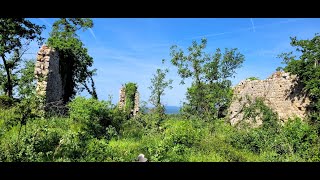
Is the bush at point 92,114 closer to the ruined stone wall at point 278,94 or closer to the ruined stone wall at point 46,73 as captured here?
the ruined stone wall at point 46,73

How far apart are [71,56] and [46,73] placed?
3692mm

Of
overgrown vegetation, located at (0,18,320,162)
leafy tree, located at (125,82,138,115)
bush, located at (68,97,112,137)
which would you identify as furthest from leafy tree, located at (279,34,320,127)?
leafy tree, located at (125,82,138,115)

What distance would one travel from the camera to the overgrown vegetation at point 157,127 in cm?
625

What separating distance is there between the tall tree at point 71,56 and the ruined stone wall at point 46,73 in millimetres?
1435

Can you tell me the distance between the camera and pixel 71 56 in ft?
54.7

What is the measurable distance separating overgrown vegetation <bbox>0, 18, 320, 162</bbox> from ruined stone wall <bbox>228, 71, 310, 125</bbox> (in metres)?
0.36

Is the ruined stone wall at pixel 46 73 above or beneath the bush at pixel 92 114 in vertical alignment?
above

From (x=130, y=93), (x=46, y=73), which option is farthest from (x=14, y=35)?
(x=130, y=93)

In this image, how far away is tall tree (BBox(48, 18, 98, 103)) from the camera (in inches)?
621

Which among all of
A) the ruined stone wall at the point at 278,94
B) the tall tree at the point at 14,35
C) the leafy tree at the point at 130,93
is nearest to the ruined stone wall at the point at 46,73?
the tall tree at the point at 14,35

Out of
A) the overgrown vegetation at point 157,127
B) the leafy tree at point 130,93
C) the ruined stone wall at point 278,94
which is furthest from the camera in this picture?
the leafy tree at point 130,93
